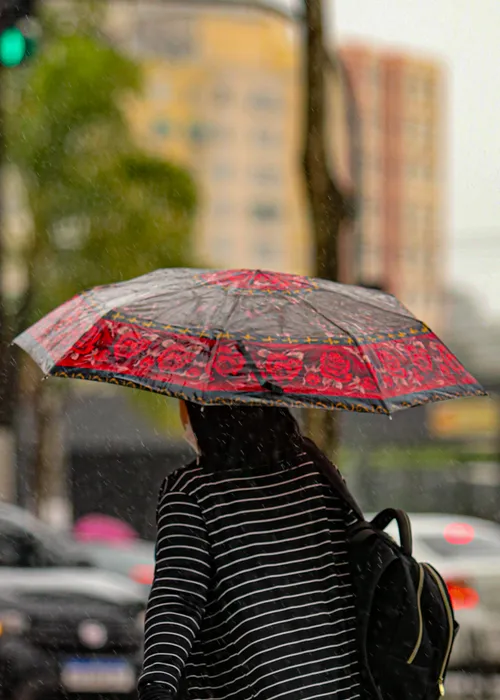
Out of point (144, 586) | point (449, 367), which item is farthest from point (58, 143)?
point (449, 367)

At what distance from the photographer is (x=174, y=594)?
276cm

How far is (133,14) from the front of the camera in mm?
90375

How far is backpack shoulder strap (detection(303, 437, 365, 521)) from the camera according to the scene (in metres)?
3.06

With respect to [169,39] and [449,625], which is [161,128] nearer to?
[169,39]

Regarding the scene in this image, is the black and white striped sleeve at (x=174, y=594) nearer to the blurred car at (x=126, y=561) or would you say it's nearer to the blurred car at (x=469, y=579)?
the blurred car at (x=469, y=579)

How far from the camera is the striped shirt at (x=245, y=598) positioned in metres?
2.76

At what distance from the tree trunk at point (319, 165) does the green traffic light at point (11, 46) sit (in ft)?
7.33

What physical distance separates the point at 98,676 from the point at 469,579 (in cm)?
386

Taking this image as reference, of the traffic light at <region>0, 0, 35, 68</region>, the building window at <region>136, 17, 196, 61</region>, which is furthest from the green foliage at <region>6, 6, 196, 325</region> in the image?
the building window at <region>136, 17, 196, 61</region>

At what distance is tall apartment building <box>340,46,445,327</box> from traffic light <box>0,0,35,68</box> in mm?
101036

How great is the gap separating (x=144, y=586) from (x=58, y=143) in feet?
35.1

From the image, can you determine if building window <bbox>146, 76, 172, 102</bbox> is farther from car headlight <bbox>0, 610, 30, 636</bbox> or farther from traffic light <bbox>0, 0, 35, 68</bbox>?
car headlight <bbox>0, 610, 30, 636</bbox>

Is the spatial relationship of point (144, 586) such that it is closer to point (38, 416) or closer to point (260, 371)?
point (260, 371)

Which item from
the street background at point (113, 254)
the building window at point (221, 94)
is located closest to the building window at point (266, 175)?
the building window at point (221, 94)
